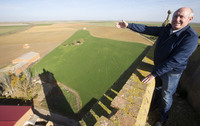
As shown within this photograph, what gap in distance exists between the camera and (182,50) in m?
2.11

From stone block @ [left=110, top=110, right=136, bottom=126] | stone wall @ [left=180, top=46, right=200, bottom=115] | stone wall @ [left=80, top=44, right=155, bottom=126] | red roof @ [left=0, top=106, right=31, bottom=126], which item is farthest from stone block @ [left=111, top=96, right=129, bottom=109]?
red roof @ [left=0, top=106, right=31, bottom=126]

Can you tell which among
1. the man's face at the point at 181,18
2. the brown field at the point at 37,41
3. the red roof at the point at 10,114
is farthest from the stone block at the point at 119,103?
the brown field at the point at 37,41

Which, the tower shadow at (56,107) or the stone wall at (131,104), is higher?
the stone wall at (131,104)

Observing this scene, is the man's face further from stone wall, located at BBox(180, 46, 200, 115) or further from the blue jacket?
stone wall, located at BBox(180, 46, 200, 115)

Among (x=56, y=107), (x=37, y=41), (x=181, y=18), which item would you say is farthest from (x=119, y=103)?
(x=37, y=41)

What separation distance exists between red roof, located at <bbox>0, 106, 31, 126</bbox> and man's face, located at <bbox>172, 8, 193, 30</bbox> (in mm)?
13675

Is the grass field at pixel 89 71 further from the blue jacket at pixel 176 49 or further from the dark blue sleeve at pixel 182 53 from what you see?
the dark blue sleeve at pixel 182 53

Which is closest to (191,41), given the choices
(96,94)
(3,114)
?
(3,114)

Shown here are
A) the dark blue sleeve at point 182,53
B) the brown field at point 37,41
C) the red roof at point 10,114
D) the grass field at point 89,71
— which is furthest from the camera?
the brown field at point 37,41

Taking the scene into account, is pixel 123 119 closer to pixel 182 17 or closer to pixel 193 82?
pixel 182 17

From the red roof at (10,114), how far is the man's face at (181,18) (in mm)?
13675

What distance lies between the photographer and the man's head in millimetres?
2115

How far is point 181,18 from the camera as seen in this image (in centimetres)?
216

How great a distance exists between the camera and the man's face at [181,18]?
2.12 m
